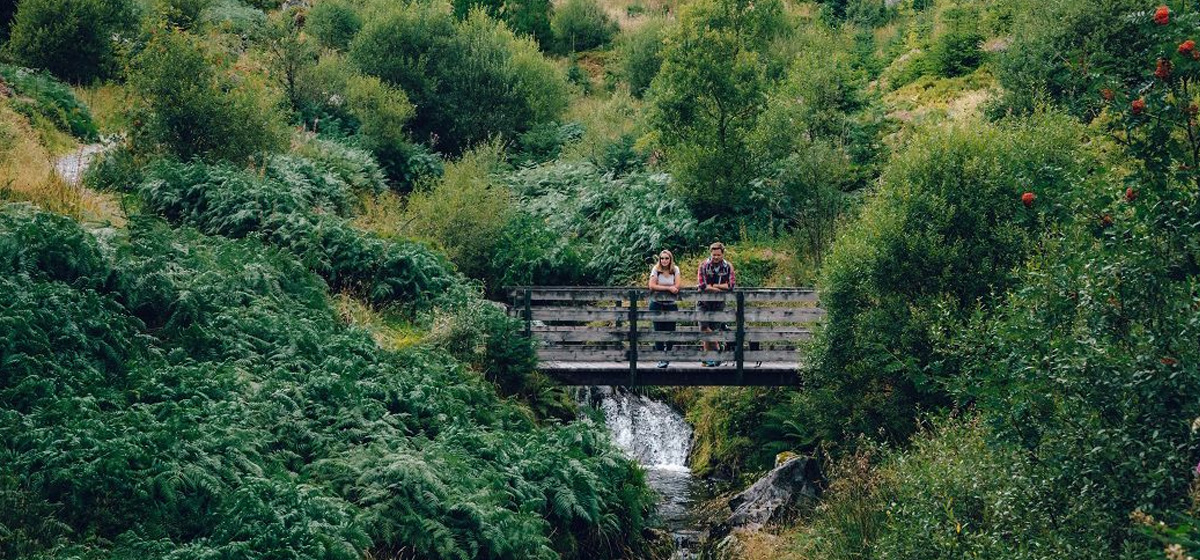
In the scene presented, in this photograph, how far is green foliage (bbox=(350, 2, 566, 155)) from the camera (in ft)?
101

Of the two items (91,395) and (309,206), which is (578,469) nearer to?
(91,395)

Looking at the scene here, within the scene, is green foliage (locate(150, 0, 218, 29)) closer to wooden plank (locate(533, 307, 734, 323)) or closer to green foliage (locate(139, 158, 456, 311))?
green foliage (locate(139, 158, 456, 311))

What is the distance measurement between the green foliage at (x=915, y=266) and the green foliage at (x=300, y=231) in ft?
20.8

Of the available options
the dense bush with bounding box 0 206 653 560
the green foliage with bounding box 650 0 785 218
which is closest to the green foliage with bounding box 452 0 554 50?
the green foliage with bounding box 650 0 785 218

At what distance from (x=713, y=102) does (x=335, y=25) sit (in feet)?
52.8

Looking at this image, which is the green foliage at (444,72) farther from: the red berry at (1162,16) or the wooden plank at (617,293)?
the red berry at (1162,16)

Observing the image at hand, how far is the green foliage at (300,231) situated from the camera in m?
17.4

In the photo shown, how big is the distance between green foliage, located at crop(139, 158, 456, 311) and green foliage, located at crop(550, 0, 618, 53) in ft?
100

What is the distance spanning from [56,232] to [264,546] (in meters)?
5.46

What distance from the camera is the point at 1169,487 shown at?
7.38m

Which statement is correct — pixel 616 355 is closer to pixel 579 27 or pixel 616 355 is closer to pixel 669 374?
pixel 669 374

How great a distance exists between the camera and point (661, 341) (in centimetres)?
1673

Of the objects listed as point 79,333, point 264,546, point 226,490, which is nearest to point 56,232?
point 79,333

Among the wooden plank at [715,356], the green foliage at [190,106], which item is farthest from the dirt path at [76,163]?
the wooden plank at [715,356]
